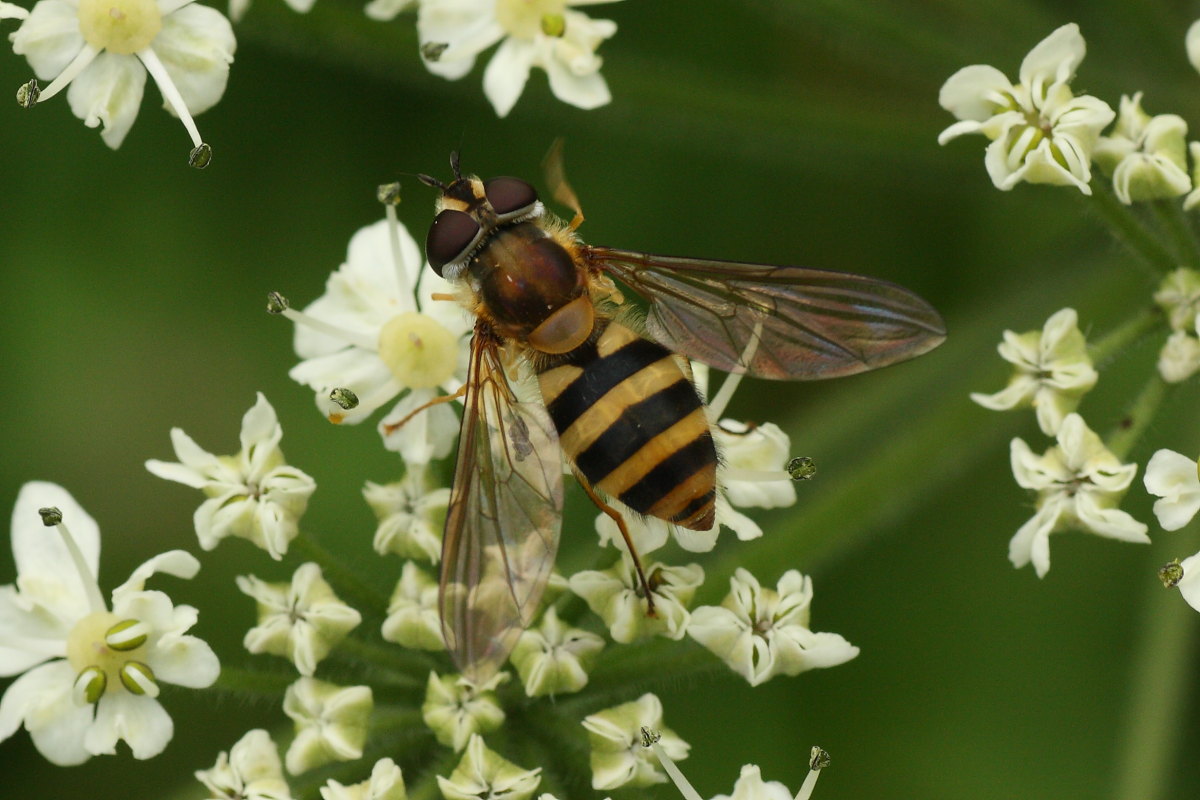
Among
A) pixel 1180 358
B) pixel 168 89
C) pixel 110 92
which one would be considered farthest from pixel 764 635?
pixel 110 92

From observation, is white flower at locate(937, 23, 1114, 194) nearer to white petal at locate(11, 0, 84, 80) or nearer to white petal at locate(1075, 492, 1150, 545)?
white petal at locate(1075, 492, 1150, 545)

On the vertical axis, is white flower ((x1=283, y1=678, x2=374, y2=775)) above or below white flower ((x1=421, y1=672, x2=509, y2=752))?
below

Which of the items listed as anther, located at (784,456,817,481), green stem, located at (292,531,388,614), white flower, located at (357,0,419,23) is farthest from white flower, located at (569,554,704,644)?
white flower, located at (357,0,419,23)

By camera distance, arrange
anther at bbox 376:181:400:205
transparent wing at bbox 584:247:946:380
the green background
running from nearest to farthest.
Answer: transparent wing at bbox 584:247:946:380 → anther at bbox 376:181:400:205 → the green background

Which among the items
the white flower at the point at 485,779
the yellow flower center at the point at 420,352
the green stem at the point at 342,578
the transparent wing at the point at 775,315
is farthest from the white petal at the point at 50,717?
the transparent wing at the point at 775,315

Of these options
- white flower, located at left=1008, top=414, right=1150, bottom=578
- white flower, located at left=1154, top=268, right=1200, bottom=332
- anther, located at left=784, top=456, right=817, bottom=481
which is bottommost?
anther, located at left=784, top=456, right=817, bottom=481

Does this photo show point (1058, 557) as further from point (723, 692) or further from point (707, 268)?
point (707, 268)

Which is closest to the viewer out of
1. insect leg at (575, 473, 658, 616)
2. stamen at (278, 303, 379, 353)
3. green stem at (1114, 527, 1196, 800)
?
insect leg at (575, 473, 658, 616)

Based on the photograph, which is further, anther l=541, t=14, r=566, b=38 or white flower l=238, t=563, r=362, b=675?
anther l=541, t=14, r=566, b=38
